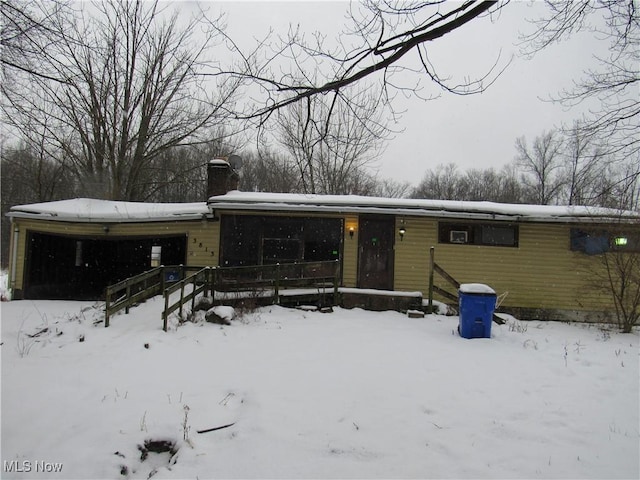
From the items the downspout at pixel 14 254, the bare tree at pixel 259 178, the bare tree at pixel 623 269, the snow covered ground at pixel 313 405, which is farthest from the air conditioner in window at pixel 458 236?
the bare tree at pixel 259 178

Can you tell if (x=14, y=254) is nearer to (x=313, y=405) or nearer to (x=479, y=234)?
(x=313, y=405)

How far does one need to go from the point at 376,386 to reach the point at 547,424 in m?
1.86

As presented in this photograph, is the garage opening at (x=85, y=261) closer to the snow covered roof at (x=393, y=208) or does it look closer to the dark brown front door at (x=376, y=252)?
the snow covered roof at (x=393, y=208)

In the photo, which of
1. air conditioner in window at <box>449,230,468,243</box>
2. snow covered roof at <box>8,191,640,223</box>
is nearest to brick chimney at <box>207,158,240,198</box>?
snow covered roof at <box>8,191,640,223</box>

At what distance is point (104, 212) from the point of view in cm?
1271

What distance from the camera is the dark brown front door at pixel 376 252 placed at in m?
11.1

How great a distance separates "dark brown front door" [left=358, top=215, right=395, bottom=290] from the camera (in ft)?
36.5

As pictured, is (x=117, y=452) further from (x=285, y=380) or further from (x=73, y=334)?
(x=73, y=334)

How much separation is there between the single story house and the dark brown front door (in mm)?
30

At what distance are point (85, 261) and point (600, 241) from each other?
1678cm

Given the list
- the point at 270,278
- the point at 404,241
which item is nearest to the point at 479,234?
the point at 404,241

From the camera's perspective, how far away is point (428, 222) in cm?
1109

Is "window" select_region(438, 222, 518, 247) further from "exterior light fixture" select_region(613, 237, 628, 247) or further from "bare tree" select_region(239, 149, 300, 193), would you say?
"bare tree" select_region(239, 149, 300, 193)

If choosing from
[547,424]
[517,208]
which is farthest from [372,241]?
[547,424]
